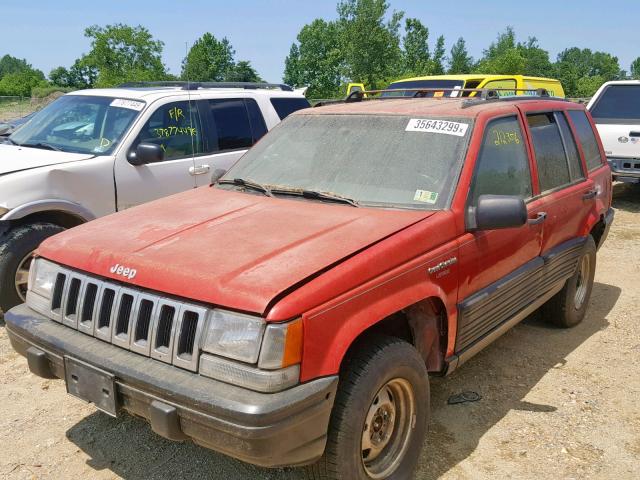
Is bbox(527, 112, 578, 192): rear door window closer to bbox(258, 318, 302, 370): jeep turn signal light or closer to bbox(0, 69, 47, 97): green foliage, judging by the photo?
bbox(258, 318, 302, 370): jeep turn signal light

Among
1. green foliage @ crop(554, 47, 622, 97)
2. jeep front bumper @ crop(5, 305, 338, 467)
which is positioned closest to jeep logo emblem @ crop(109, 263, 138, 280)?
jeep front bumper @ crop(5, 305, 338, 467)

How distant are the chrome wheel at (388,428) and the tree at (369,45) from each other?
185 ft

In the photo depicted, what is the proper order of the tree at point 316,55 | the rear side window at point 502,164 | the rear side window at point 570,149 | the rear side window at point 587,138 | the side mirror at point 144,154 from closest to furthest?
the rear side window at point 502,164 → the rear side window at point 570,149 → the rear side window at point 587,138 → the side mirror at point 144,154 → the tree at point 316,55

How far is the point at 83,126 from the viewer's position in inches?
228

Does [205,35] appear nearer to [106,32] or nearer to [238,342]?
[106,32]

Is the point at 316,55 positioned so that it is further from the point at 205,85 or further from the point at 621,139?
the point at 205,85

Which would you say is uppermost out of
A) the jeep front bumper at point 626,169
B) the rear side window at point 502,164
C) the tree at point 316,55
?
the tree at point 316,55

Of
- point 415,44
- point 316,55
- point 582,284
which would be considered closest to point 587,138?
point 582,284

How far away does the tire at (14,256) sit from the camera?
4.75m

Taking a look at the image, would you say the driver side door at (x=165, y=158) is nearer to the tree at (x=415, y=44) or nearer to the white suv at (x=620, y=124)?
the white suv at (x=620, y=124)

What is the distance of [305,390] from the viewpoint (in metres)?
2.33

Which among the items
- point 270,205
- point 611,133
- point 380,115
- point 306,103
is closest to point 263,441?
point 270,205

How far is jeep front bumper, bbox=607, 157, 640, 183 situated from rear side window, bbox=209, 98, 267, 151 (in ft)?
21.0

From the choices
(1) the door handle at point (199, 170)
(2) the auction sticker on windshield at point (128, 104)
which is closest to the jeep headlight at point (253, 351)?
(1) the door handle at point (199, 170)
